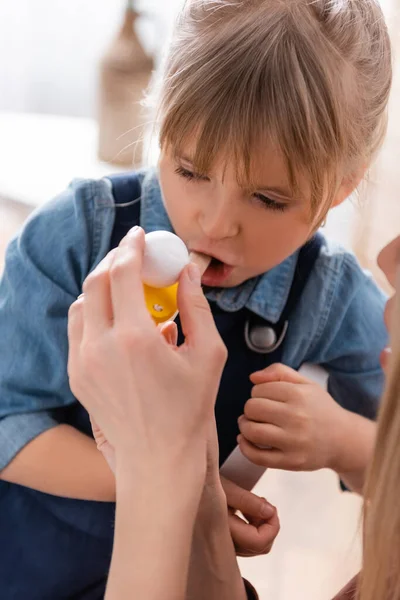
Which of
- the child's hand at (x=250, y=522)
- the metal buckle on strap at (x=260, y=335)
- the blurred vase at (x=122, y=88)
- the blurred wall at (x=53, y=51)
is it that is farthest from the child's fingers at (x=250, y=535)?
the blurred wall at (x=53, y=51)

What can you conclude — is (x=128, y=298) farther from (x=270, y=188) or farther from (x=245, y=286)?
(x=245, y=286)

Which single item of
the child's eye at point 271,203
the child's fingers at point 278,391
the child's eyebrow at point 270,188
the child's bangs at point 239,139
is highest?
the child's bangs at point 239,139

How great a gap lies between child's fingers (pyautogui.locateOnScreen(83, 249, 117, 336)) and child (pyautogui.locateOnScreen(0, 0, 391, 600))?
0.20m

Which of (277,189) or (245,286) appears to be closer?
(277,189)

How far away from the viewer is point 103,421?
0.58 meters

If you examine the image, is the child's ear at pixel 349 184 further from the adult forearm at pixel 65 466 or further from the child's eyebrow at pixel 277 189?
the adult forearm at pixel 65 466

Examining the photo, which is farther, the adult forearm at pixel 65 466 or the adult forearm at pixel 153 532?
the adult forearm at pixel 65 466

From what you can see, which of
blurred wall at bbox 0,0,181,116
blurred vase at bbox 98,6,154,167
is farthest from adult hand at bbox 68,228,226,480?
blurred wall at bbox 0,0,181,116

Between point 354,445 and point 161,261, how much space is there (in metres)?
0.38

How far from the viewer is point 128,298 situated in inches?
21.6

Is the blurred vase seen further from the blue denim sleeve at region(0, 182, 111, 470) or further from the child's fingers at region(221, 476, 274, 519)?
the child's fingers at region(221, 476, 274, 519)

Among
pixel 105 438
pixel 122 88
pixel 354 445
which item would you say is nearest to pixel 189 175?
pixel 105 438

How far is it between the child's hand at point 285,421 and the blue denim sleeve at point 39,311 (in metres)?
0.21

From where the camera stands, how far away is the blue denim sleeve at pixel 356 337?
95 centimetres
